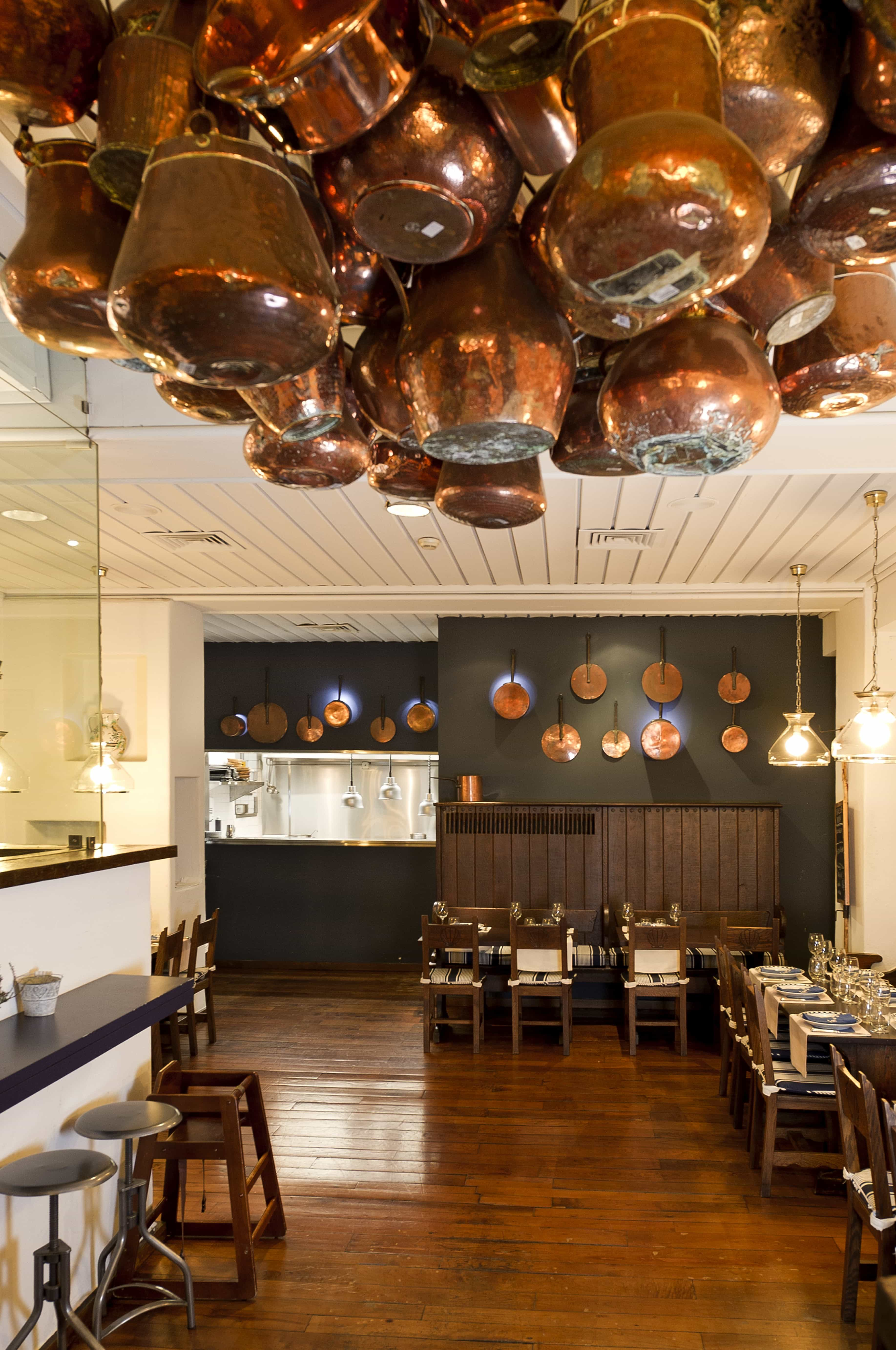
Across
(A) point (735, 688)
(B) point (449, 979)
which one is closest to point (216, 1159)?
(B) point (449, 979)

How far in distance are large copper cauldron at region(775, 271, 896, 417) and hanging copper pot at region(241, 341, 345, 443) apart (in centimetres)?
45

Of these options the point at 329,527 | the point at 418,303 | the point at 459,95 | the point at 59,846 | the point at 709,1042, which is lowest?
the point at 709,1042

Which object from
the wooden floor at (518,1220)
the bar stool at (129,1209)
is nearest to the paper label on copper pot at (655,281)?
the bar stool at (129,1209)

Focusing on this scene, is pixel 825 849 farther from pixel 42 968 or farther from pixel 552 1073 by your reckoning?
pixel 42 968

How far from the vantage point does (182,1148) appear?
10.5 feet

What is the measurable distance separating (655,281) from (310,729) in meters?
9.13

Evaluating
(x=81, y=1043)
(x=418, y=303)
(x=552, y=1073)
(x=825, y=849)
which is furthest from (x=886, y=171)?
(x=825, y=849)

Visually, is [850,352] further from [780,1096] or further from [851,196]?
[780,1096]

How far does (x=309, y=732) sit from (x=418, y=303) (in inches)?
351

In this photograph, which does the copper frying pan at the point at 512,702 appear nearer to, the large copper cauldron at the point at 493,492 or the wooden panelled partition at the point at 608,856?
the wooden panelled partition at the point at 608,856

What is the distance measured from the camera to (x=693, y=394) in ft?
2.58

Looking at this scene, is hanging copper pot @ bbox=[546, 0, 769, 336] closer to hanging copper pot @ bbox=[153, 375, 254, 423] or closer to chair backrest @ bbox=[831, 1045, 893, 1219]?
hanging copper pot @ bbox=[153, 375, 254, 423]

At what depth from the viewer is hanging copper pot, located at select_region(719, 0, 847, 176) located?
0.68 metres

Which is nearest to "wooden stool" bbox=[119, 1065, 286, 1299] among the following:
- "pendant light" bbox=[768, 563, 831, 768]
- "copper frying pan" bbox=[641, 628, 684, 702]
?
"pendant light" bbox=[768, 563, 831, 768]
